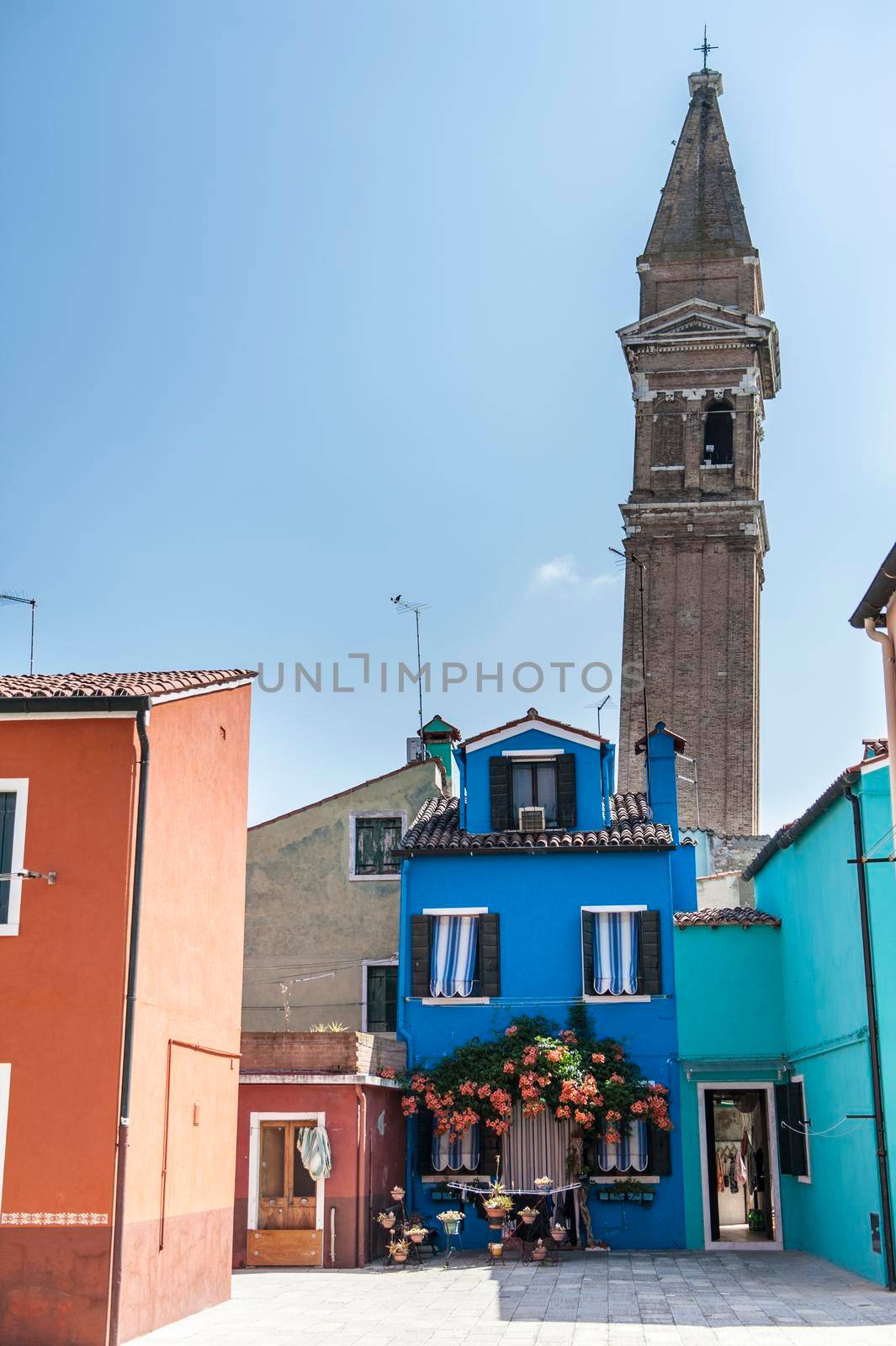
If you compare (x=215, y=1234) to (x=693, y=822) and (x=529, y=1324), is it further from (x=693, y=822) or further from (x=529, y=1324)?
(x=693, y=822)

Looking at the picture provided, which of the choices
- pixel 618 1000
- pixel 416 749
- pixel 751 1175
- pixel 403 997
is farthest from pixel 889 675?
pixel 416 749

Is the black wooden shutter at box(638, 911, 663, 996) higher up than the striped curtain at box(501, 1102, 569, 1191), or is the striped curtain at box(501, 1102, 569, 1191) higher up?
the black wooden shutter at box(638, 911, 663, 996)

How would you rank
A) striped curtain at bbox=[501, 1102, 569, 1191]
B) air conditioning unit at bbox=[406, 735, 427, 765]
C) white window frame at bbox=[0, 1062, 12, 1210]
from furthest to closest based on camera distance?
air conditioning unit at bbox=[406, 735, 427, 765] < striped curtain at bbox=[501, 1102, 569, 1191] < white window frame at bbox=[0, 1062, 12, 1210]

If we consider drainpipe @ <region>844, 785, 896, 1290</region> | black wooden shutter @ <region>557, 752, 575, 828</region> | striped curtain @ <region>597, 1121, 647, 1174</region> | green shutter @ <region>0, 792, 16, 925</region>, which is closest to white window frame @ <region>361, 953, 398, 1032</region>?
black wooden shutter @ <region>557, 752, 575, 828</region>

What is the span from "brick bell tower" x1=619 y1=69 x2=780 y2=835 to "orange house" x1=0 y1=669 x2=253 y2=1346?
25006mm

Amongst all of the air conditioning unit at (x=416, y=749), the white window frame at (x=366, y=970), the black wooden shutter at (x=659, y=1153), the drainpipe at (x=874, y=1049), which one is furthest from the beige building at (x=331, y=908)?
the drainpipe at (x=874, y=1049)

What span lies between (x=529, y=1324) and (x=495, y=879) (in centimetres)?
872

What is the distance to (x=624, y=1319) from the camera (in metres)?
13.5

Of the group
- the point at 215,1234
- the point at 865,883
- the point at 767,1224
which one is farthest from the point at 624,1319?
the point at 767,1224

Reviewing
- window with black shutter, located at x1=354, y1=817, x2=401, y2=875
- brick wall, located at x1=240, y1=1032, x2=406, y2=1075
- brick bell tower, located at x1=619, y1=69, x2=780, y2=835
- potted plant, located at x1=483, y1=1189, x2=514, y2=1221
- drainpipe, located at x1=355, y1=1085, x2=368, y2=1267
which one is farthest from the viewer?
brick bell tower, located at x1=619, y1=69, x2=780, y2=835

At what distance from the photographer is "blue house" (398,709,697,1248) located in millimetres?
19812

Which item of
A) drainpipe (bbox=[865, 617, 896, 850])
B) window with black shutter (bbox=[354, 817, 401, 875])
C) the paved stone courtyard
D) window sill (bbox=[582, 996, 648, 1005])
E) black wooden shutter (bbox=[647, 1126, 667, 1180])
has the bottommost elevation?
the paved stone courtyard

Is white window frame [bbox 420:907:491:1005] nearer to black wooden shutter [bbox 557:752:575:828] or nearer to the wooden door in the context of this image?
black wooden shutter [bbox 557:752:575:828]

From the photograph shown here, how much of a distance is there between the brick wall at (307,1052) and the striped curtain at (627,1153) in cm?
377
